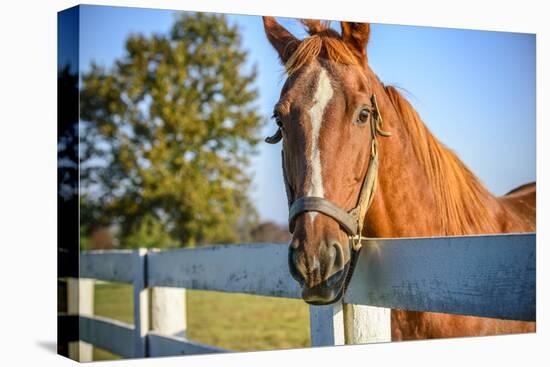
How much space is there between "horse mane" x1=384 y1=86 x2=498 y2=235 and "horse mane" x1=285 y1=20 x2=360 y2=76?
24 centimetres

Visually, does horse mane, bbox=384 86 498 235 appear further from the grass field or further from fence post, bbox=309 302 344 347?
the grass field

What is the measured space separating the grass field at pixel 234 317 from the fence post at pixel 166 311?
134 inches

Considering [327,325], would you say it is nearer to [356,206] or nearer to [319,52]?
[356,206]

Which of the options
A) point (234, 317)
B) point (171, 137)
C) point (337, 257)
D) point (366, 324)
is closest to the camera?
point (337, 257)

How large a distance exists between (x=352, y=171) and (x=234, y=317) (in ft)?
29.1

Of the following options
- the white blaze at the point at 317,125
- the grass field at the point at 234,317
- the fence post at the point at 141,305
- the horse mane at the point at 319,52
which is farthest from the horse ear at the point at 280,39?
the grass field at the point at 234,317

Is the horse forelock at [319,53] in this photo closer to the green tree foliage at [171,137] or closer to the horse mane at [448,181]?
the horse mane at [448,181]

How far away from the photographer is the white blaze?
2.12m

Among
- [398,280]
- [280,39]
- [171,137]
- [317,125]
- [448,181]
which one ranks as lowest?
[398,280]

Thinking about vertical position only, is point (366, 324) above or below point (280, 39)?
below

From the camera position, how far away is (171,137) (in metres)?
13.8

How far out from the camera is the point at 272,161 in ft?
48.0

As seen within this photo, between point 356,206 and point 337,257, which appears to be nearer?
point 337,257

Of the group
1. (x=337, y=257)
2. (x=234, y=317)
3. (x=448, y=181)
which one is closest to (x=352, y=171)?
(x=337, y=257)
